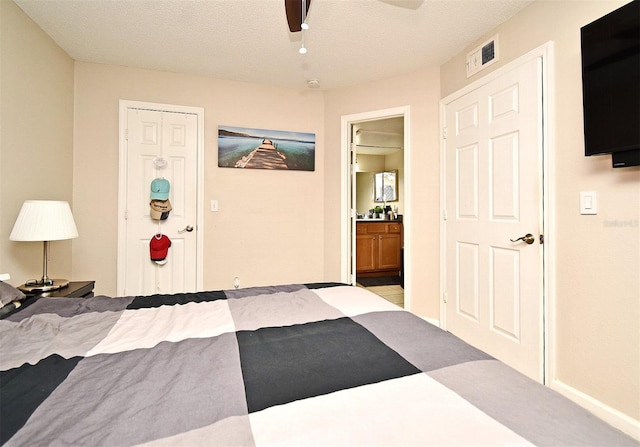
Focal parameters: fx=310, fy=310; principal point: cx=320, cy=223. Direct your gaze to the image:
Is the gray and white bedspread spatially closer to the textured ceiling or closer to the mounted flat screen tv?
the mounted flat screen tv

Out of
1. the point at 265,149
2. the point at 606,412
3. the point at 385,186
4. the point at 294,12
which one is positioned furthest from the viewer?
the point at 385,186

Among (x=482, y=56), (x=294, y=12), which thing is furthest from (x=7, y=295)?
(x=482, y=56)

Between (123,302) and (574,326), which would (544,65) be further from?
(123,302)

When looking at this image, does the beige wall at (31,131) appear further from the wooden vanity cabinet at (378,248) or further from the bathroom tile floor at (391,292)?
the wooden vanity cabinet at (378,248)

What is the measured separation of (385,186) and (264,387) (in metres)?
5.76

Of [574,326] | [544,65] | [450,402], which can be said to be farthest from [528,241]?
[450,402]

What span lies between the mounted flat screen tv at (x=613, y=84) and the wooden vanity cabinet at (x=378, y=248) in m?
3.77

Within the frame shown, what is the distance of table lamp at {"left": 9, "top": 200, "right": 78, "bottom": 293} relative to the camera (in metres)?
1.93

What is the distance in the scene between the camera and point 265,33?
242 cm

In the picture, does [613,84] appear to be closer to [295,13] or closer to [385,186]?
[295,13]

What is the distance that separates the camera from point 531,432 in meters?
0.60

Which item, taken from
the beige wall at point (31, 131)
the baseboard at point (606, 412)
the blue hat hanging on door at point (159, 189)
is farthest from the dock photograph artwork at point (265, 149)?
the baseboard at point (606, 412)

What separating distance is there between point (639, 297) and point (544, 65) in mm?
1399

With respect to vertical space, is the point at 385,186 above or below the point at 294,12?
below
